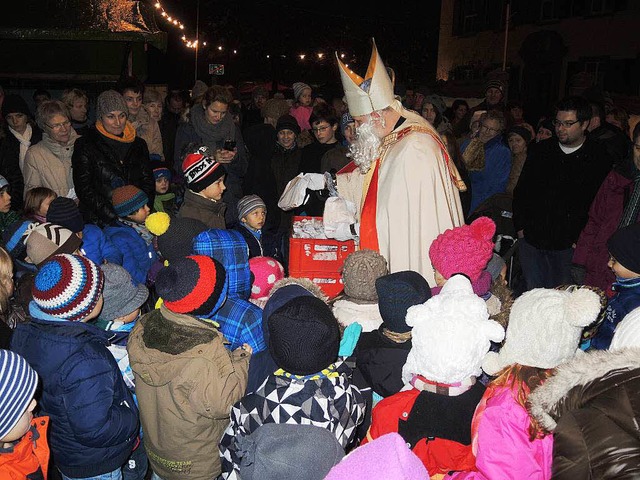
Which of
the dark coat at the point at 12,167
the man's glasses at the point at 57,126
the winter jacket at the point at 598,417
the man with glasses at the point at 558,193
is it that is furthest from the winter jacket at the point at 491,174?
the winter jacket at the point at 598,417

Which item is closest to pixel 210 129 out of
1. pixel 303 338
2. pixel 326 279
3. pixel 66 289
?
pixel 326 279

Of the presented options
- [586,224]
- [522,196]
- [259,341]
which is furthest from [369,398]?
[522,196]

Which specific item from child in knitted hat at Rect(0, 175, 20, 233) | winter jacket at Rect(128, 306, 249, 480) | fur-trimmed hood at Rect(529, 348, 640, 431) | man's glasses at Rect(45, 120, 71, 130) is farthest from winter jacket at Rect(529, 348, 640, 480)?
man's glasses at Rect(45, 120, 71, 130)

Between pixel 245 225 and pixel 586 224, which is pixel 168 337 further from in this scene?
pixel 586 224

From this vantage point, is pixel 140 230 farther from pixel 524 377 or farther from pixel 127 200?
pixel 524 377

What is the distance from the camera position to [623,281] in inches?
133

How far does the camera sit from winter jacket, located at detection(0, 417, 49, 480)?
7.54ft

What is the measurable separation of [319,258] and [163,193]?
231 centimetres

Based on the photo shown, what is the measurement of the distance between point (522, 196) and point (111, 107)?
13.6 ft

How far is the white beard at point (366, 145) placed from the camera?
4.50 m

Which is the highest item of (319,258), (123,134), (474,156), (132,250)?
(123,134)

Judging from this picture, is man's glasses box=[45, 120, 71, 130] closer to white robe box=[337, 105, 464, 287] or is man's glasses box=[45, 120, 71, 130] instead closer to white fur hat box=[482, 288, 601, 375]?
white robe box=[337, 105, 464, 287]

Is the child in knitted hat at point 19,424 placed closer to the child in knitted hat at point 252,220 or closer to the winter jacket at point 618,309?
the child in knitted hat at point 252,220

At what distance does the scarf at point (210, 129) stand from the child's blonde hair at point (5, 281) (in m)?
4.00
